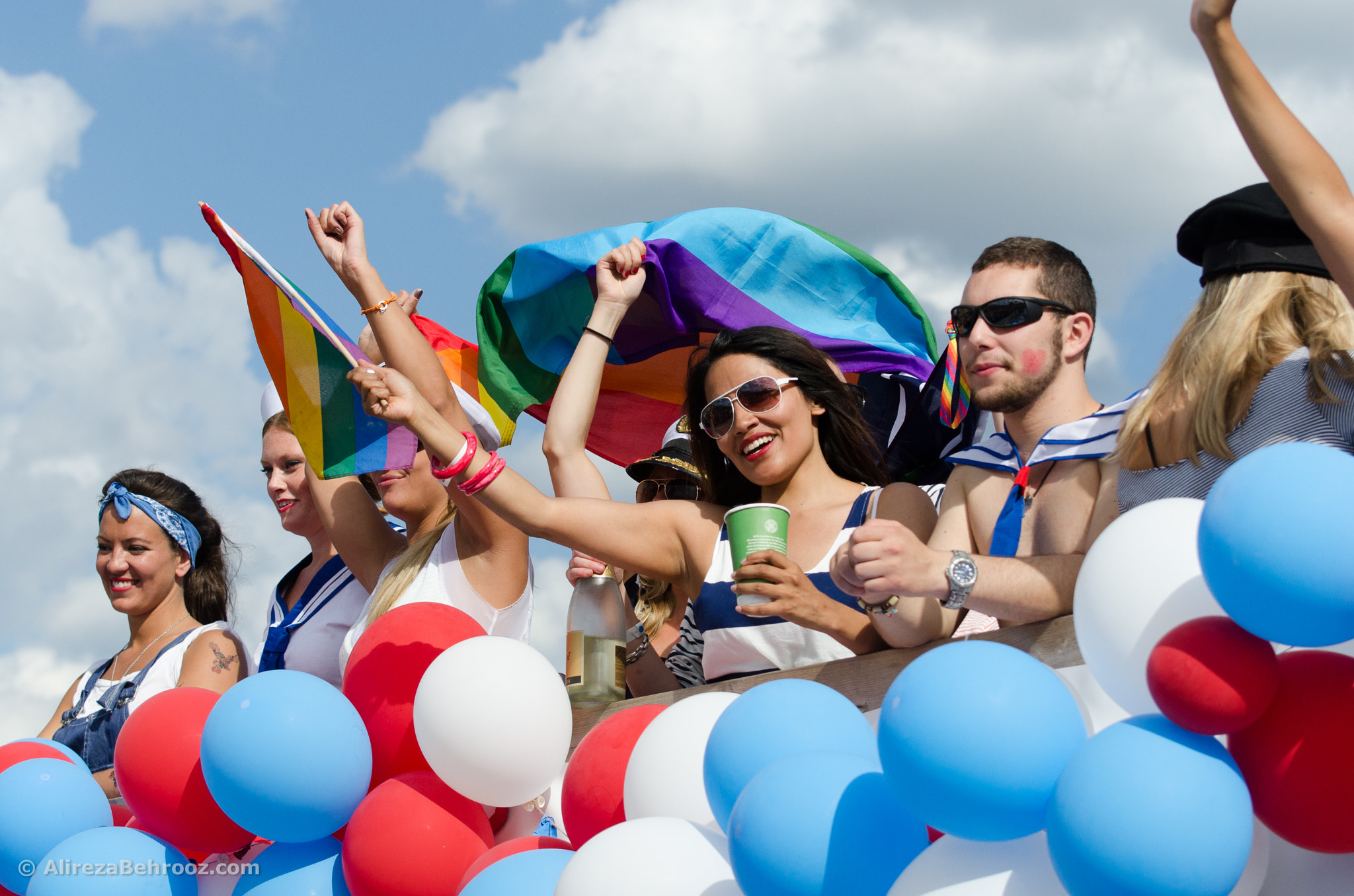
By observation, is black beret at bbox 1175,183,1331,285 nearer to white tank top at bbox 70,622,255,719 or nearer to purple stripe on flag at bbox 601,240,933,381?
purple stripe on flag at bbox 601,240,933,381

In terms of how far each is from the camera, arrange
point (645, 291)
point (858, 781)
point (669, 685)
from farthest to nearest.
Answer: point (645, 291)
point (669, 685)
point (858, 781)

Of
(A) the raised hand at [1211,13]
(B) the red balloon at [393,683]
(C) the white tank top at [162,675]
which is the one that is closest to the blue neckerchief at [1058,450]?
(A) the raised hand at [1211,13]

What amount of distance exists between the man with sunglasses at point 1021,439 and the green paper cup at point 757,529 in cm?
26

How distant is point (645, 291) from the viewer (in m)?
4.46

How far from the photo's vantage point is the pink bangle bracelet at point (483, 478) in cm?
300

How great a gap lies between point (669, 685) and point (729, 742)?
1763 mm

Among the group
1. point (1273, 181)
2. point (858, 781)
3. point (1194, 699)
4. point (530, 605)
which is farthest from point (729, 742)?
point (530, 605)

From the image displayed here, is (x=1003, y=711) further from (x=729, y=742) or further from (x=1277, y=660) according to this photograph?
(x=729, y=742)

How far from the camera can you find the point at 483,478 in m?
3.00

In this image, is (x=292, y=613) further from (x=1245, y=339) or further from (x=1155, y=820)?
(x=1155, y=820)

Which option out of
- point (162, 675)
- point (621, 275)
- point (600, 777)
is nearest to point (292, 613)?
point (162, 675)

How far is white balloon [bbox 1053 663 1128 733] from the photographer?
1919mm

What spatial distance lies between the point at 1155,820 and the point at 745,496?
224cm

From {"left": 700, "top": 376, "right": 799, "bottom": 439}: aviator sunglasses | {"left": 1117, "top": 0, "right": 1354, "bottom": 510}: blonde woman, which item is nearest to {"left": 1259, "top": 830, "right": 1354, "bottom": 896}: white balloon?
{"left": 1117, "top": 0, "right": 1354, "bottom": 510}: blonde woman
